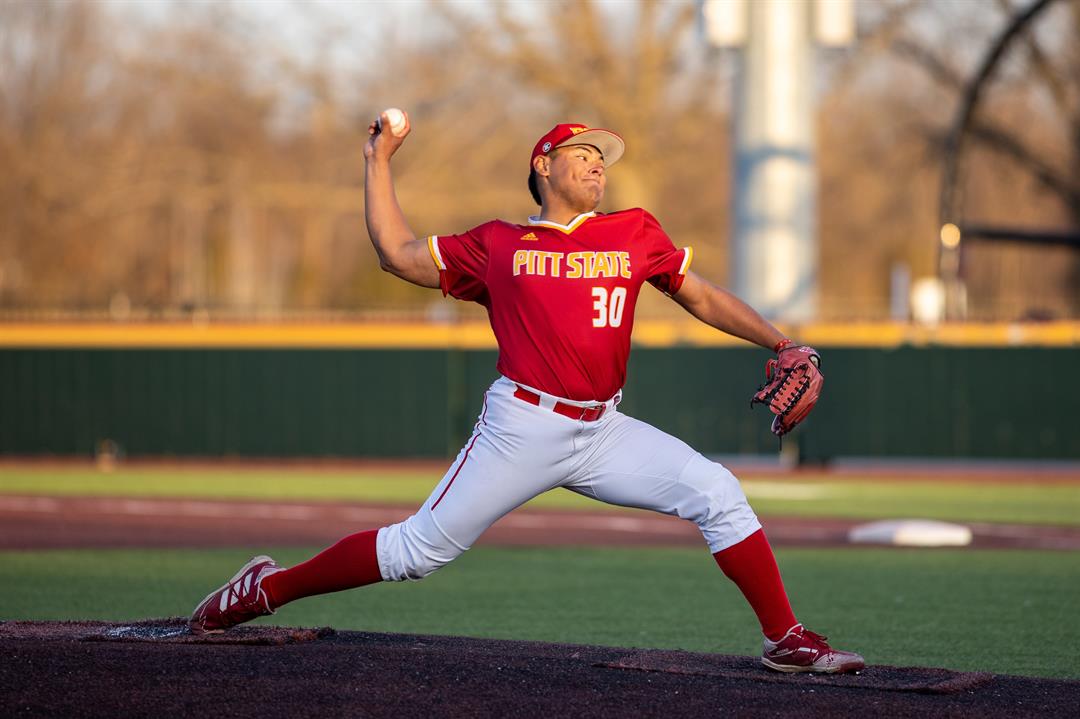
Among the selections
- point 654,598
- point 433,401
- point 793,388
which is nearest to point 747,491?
point 433,401

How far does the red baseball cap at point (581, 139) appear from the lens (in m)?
5.71

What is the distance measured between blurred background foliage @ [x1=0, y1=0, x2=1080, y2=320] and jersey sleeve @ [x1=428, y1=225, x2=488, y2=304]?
24057mm

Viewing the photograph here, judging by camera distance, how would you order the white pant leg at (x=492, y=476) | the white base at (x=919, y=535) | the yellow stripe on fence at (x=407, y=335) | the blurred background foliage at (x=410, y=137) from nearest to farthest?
1. the white pant leg at (x=492, y=476)
2. the white base at (x=919, y=535)
3. the yellow stripe on fence at (x=407, y=335)
4. the blurred background foliage at (x=410, y=137)

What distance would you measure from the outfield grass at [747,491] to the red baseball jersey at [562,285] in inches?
366

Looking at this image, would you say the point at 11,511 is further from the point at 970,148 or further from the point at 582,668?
the point at 970,148

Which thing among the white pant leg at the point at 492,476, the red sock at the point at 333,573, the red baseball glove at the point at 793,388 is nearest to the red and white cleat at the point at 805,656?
the red baseball glove at the point at 793,388

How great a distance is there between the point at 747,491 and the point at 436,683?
1279 centimetres

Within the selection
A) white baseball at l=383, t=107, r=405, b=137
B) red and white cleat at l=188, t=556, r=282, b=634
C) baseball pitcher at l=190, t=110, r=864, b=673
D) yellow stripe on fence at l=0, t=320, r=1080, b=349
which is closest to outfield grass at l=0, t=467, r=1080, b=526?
yellow stripe on fence at l=0, t=320, r=1080, b=349

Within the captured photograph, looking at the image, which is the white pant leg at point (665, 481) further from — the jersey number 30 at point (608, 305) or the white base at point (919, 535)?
the white base at point (919, 535)

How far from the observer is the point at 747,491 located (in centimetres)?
1788

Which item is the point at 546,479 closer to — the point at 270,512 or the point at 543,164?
the point at 543,164

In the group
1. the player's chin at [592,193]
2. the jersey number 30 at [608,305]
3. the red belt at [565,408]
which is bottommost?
the red belt at [565,408]

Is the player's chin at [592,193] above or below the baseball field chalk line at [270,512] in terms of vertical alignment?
above

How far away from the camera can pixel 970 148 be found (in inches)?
1521
